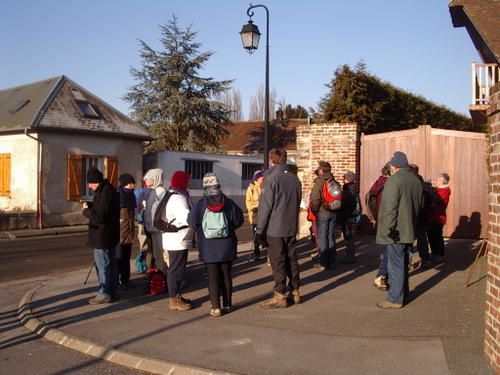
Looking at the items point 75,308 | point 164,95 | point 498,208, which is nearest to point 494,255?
point 498,208

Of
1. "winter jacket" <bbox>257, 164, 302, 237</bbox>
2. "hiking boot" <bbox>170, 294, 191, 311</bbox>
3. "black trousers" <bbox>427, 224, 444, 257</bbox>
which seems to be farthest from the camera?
"black trousers" <bbox>427, 224, 444, 257</bbox>

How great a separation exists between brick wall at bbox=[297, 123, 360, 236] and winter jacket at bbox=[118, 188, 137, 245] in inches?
231

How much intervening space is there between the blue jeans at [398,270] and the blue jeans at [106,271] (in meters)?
3.69

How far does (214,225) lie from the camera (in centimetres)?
648

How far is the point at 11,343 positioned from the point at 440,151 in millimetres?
9861

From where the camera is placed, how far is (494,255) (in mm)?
4605

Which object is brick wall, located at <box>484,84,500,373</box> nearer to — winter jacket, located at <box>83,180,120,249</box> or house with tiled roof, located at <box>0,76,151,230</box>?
winter jacket, located at <box>83,180,120,249</box>

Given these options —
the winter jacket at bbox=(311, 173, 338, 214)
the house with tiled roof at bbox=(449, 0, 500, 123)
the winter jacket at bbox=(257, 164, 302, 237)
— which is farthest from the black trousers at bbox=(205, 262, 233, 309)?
the house with tiled roof at bbox=(449, 0, 500, 123)

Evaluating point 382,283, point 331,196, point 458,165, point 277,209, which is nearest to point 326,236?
point 331,196

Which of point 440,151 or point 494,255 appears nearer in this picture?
point 494,255

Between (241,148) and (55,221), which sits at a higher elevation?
(241,148)

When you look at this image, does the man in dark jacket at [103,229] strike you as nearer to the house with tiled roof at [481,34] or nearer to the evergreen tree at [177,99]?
the house with tiled roof at [481,34]

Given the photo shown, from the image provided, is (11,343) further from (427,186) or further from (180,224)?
(427,186)

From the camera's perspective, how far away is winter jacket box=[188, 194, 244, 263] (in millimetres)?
6496
